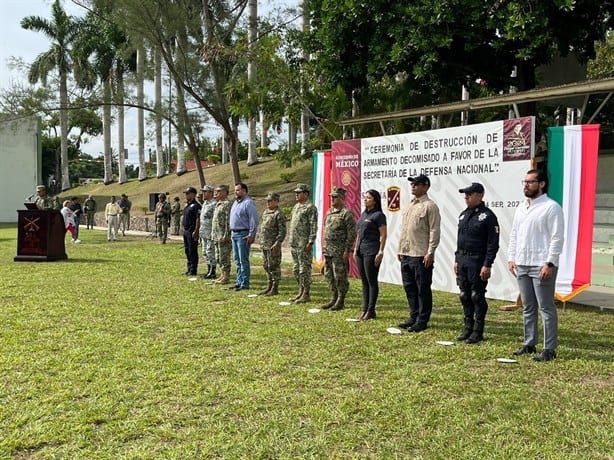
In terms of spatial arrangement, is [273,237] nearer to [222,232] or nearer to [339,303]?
[222,232]

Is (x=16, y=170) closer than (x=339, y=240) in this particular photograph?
No

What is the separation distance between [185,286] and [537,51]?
8324 mm

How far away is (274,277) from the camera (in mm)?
9109

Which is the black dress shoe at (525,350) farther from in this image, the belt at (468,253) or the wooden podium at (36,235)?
the wooden podium at (36,235)

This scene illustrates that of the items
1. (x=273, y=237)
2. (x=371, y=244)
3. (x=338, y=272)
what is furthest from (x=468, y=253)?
(x=273, y=237)

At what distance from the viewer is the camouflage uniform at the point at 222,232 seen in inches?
396

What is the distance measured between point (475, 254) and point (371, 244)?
5.00ft

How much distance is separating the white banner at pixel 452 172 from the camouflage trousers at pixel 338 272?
1.99 meters

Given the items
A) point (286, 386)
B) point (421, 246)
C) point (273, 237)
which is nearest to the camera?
point (286, 386)

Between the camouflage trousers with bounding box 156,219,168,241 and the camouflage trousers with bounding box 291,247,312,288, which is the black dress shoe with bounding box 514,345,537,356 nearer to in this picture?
the camouflage trousers with bounding box 291,247,312,288

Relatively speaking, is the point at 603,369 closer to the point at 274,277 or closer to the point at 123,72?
the point at 274,277

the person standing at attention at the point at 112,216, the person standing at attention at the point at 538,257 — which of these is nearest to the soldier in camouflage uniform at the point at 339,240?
the person standing at attention at the point at 538,257

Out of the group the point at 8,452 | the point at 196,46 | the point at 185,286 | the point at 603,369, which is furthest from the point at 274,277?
the point at 196,46

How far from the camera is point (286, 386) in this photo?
4621mm
